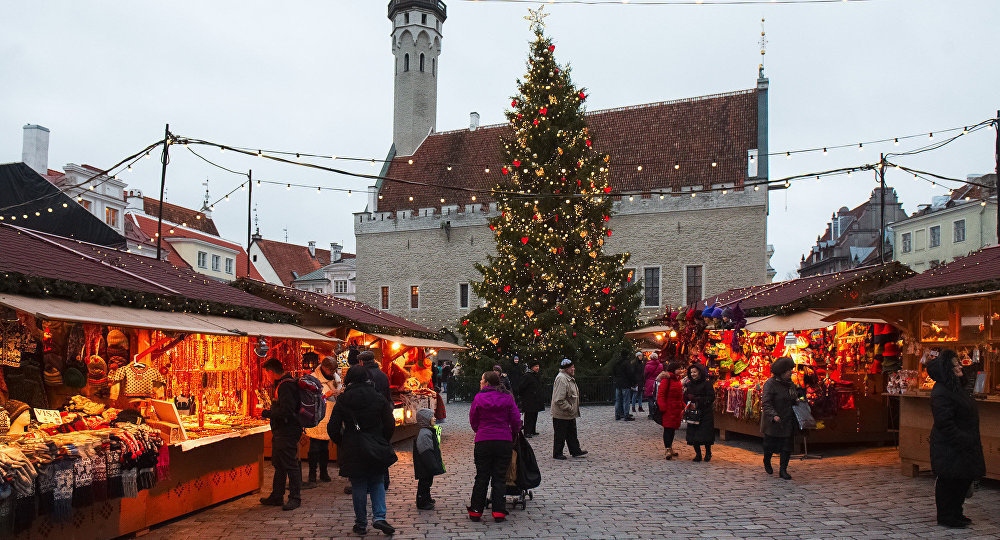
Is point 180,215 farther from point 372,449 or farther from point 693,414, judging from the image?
point 372,449

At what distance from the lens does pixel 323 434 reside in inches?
390

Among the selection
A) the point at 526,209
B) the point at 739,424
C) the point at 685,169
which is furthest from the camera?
the point at 685,169

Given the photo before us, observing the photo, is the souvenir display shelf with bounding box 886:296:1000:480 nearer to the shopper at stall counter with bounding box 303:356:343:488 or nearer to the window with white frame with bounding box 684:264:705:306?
the shopper at stall counter with bounding box 303:356:343:488

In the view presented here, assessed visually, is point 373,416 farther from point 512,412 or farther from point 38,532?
point 38,532

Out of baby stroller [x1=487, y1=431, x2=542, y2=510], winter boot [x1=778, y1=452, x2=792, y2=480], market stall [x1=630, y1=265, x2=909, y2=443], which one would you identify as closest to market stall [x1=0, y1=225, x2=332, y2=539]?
baby stroller [x1=487, y1=431, x2=542, y2=510]

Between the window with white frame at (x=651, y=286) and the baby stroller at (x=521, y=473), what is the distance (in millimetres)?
25937

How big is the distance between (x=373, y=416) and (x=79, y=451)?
2436mm

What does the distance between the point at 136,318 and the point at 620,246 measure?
1118 inches

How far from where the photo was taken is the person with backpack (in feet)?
26.2

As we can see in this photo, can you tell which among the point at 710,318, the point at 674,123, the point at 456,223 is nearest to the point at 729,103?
the point at 674,123

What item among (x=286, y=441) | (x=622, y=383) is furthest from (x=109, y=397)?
(x=622, y=383)

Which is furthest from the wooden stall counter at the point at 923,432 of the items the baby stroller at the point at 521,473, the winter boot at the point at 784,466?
the baby stroller at the point at 521,473

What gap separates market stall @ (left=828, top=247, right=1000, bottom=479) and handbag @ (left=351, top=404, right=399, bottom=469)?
22.1ft

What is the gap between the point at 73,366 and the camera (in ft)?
25.0
